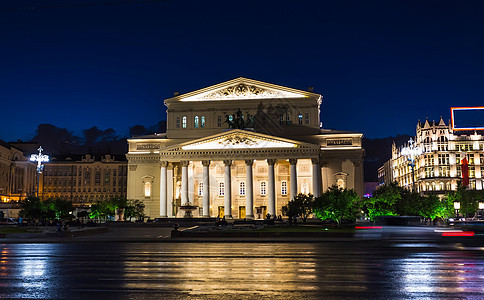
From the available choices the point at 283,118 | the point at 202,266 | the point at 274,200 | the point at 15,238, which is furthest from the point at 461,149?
the point at 202,266

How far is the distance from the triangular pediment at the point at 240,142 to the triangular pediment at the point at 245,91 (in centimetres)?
1022

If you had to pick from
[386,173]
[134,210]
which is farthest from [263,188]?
[386,173]

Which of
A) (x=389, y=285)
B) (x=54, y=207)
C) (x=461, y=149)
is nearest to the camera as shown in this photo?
(x=389, y=285)

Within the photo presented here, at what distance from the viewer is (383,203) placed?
5322 cm

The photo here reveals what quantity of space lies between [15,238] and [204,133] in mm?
45813

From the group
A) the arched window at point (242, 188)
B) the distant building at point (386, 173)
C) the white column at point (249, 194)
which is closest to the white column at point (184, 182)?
the white column at point (249, 194)

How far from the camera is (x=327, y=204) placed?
45.9 metres

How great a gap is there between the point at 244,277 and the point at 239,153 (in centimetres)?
5734

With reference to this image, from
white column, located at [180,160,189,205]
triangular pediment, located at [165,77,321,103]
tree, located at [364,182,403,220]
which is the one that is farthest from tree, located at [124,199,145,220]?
tree, located at [364,182,403,220]

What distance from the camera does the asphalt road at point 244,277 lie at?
11258mm

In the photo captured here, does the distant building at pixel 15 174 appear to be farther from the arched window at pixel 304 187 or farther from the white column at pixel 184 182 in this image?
the arched window at pixel 304 187

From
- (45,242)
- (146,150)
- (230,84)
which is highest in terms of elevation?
(230,84)

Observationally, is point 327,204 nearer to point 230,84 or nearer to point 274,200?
point 274,200

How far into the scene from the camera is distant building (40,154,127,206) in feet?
389
